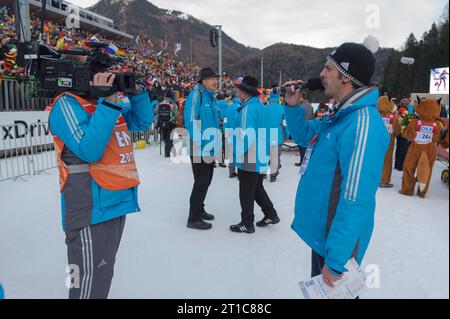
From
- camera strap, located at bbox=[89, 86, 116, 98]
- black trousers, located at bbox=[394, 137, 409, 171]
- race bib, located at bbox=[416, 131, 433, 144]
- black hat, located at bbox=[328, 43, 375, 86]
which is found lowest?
black trousers, located at bbox=[394, 137, 409, 171]

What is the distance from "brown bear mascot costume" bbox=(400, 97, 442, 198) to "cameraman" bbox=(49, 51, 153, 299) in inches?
219

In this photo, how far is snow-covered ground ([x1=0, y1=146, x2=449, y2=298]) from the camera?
2807mm

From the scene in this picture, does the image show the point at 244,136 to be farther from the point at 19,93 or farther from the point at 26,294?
the point at 19,93

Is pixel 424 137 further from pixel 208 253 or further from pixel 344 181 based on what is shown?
pixel 344 181

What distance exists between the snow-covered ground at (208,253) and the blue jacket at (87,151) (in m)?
1.16

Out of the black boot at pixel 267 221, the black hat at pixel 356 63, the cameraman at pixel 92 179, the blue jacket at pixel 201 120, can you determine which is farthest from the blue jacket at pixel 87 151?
the black boot at pixel 267 221

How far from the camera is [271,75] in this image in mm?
71250

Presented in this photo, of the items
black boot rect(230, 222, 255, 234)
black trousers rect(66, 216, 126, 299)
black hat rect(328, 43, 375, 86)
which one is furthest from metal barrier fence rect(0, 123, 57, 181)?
black hat rect(328, 43, 375, 86)

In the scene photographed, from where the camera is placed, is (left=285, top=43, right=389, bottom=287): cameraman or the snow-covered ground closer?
(left=285, top=43, right=389, bottom=287): cameraman

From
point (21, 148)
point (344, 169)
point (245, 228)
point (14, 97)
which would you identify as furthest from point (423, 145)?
point (14, 97)

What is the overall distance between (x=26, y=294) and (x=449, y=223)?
3.06 m

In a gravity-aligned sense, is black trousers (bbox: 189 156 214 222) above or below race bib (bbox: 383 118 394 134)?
below

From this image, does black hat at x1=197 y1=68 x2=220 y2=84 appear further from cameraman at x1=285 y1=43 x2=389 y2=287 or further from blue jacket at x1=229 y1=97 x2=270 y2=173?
cameraman at x1=285 y1=43 x2=389 y2=287

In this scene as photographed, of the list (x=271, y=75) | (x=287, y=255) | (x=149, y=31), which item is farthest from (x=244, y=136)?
(x=149, y=31)
